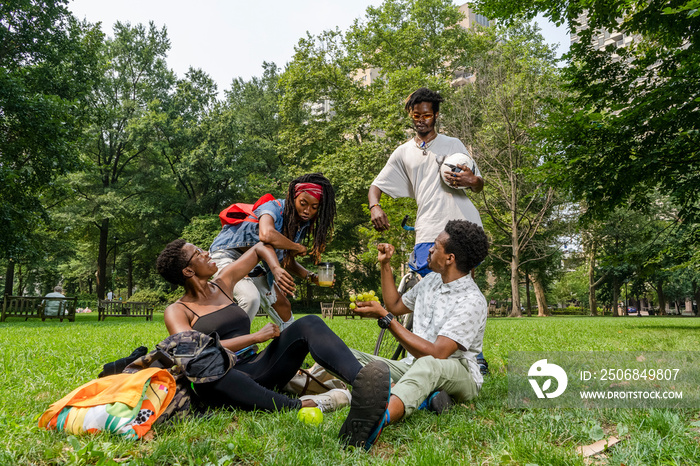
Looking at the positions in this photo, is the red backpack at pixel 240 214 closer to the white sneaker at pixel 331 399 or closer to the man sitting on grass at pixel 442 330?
the man sitting on grass at pixel 442 330

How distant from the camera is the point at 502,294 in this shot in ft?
148

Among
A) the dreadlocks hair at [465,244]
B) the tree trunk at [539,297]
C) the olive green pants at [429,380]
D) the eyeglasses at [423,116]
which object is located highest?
the eyeglasses at [423,116]

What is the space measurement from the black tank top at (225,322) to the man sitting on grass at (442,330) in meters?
0.92

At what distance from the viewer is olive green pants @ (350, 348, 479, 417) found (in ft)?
8.95

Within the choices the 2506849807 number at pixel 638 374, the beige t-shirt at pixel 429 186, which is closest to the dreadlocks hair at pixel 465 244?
the beige t-shirt at pixel 429 186

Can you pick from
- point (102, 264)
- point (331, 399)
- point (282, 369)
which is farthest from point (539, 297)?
point (282, 369)

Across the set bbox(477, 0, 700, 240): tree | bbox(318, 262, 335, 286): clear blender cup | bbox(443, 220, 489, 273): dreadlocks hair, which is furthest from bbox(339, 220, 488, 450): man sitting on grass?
bbox(477, 0, 700, 240): tree

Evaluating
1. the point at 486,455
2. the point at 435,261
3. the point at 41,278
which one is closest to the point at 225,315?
the point at 435,261

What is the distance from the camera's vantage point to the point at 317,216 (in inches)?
186

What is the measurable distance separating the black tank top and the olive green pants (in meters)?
0.90

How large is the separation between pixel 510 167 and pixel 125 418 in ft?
79.5

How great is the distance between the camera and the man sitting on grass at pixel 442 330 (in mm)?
2836

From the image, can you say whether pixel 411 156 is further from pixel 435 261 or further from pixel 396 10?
pixel 396 10

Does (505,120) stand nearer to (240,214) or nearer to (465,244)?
(240,214)
